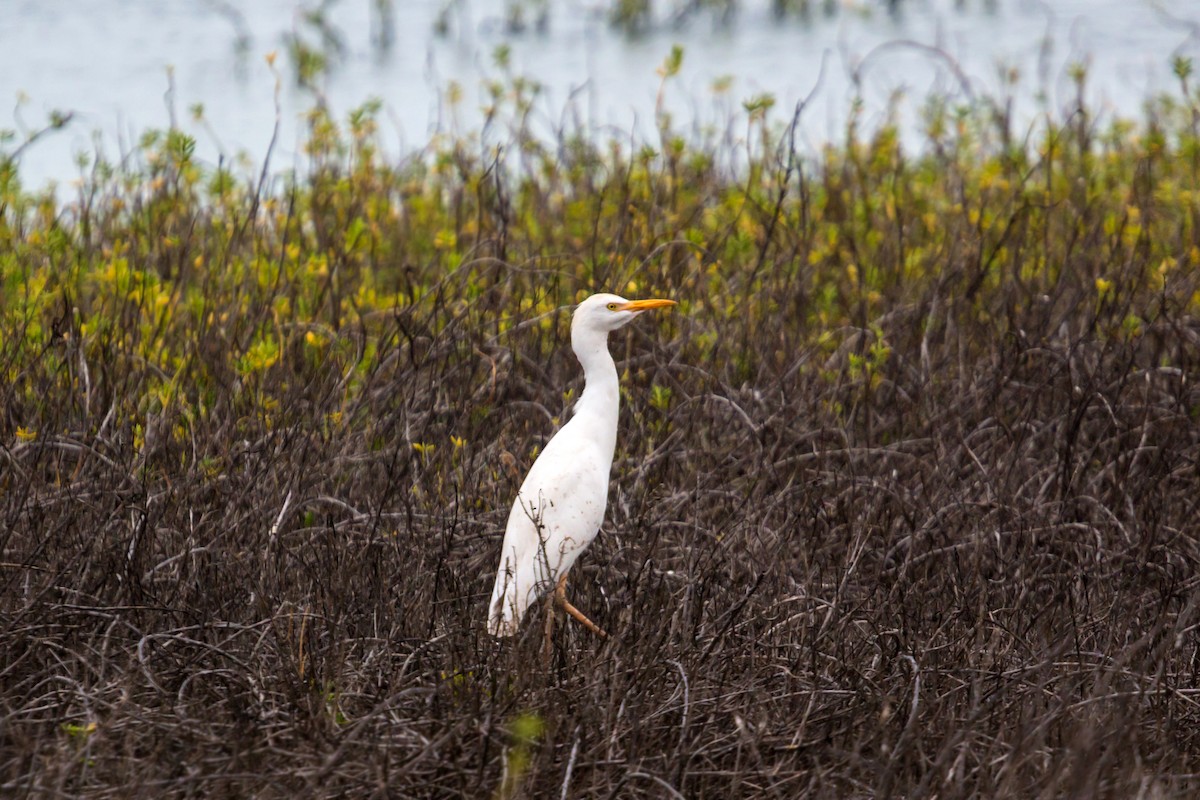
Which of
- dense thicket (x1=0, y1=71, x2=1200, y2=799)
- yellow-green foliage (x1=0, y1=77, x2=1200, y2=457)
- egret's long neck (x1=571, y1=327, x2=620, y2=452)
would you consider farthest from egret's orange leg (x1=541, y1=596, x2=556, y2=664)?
yellow-green foliage (x1=0, y1=77, x2=1200, y2=457)

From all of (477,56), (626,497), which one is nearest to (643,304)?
(626,497)

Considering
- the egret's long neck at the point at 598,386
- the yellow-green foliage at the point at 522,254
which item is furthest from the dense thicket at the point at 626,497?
the egret's long neck at the point at 598,386

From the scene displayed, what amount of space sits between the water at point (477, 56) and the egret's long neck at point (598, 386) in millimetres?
6395

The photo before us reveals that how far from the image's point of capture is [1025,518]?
4.15 meters

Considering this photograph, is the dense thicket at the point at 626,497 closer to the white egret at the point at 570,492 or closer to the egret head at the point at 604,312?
the white egret at the point at 570,492

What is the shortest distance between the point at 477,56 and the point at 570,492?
8.63 metres

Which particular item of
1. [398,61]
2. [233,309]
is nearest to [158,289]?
[233,309]

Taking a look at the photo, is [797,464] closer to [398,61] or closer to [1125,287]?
[1125,287]

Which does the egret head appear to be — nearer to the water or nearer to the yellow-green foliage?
the yellow-green foliage

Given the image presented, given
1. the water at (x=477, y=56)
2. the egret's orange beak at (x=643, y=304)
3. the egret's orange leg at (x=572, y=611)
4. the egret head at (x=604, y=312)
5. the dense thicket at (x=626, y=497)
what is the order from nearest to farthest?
the dense thicket at (x=626, y=497) < the egret's orange leg at (x=572, y=611) < the egret's orange beak at (x=643, y=304) < the egret head at (x=604, y=312) < the water at (x=477, y=56)

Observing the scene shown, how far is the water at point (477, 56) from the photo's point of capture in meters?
10.9

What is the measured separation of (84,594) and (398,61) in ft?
33.2

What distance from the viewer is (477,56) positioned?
463 inches

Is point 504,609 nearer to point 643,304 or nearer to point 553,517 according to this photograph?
point 553,517
